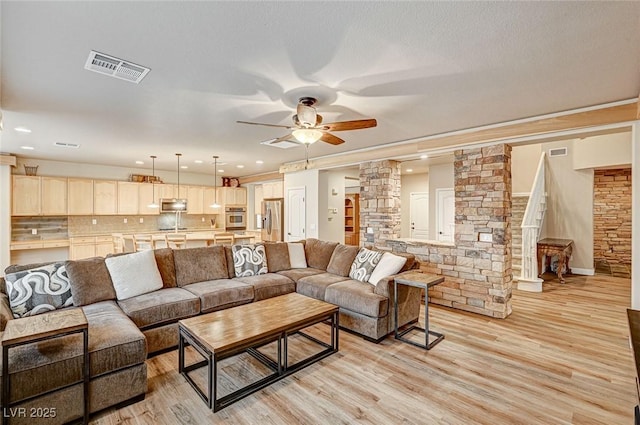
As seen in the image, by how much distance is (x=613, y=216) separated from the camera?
24.5 feet

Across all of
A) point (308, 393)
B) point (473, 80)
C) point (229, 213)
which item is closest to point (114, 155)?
point (229, 213)

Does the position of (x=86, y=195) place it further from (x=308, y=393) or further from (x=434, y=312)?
(x=434, y=312)

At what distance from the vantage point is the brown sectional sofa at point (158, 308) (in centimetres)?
200

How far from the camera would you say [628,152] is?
601 cm

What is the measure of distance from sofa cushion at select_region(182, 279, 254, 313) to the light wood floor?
2.01ft

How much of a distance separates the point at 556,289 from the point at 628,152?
10.6 feet

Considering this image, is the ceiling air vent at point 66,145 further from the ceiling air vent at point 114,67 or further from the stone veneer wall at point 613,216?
the stone veneer wall at point 613,216

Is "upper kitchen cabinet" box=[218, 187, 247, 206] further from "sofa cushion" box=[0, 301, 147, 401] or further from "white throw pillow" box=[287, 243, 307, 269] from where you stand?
"sofa cushion" box=[0, 301, 147, 401]

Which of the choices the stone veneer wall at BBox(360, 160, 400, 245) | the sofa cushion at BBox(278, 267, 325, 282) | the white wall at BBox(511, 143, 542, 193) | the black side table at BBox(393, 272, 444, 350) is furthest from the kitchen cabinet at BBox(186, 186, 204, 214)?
the white wall at BBox(511, 143, 542, 193)

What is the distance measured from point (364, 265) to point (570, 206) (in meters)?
6.02

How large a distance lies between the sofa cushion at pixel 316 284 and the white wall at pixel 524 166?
583 cm

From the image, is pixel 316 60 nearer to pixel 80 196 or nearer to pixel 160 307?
pixel 160 307

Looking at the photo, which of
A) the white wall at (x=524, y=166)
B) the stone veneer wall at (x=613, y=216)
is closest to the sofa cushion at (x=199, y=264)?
the white wall at (x=524, y=166)

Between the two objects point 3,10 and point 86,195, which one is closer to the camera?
point 3,10
